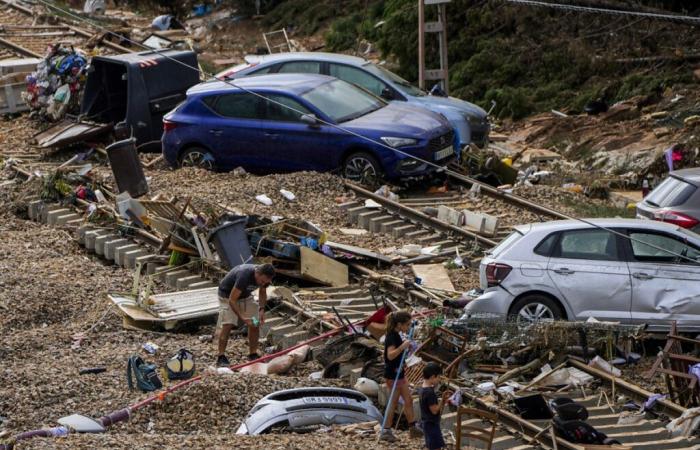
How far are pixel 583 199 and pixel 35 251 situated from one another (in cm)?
821

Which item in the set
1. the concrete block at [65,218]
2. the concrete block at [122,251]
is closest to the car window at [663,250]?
the concrete block at [122,251]

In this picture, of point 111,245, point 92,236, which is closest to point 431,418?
point 111,245

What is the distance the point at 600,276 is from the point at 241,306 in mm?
3872

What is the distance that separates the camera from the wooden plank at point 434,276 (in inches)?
652

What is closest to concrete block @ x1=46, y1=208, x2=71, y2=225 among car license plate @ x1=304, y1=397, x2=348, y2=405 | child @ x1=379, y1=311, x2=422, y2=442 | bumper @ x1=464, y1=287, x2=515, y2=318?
bumper @ x1=464, y1=287, x2=515, y2=318

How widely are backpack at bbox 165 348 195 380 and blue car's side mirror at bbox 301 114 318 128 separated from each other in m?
7.32

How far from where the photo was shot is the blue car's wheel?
22.3 m

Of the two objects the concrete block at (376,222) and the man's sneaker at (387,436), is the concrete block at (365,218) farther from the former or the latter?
the man's sneaker at (387,436)

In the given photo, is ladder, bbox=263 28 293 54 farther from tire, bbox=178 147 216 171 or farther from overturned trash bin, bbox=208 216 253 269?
overturned trash bin, bbox=208 216 253 269

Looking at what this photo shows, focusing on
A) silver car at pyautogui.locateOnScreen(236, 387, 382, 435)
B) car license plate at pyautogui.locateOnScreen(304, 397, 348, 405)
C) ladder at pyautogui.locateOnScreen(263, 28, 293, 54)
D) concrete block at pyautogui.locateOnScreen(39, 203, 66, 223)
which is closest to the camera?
silver car at pyautogui.locateOnScreen(236, 387, 382, 435)

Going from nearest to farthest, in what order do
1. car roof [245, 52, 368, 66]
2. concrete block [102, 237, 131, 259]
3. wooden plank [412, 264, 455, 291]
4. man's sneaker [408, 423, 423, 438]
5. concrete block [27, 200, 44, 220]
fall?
man's sneaker [408, 423, 423, 438]
wooden plank [412, 264, 455, 291]
concrete block [102, 237, 131, 259]
concrete block [27, 200, 44, 220]
car roof [245, 52, 368, 66]

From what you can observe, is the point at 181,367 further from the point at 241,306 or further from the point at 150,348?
the point at 150,348

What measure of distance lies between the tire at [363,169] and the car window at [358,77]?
115 inches

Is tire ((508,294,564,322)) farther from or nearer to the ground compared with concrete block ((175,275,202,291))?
farther from the ground
